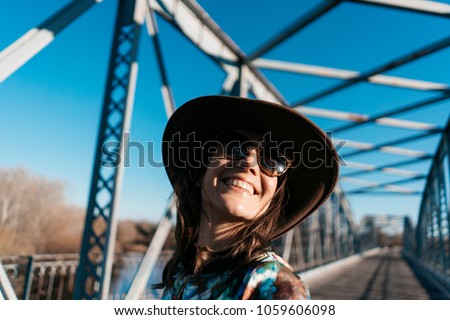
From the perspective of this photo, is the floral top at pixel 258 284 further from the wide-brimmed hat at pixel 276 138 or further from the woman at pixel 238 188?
the wide-brimmed hat at pixel 276 138

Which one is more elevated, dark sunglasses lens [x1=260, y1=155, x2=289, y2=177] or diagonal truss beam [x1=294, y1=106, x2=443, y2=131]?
diagonal truss beam [x1=294, y1=106, x2=443, y2=131]

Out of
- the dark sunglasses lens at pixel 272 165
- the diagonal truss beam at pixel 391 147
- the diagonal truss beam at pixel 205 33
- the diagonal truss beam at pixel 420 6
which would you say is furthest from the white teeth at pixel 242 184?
the diagonal truss beam at pixel 391 147

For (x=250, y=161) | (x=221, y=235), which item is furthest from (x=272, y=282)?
(x=250, y=161)

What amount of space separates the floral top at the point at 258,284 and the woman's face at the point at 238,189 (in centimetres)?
26

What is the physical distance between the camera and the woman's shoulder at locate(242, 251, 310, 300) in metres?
0.82

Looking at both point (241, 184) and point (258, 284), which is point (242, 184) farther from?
point (258, 284)

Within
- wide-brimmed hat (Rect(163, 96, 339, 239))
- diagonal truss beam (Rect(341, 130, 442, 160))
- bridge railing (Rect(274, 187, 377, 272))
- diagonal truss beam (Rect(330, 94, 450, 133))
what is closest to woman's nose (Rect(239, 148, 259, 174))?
wide-brimmed hat (Rect(163, 96, 339, 239))

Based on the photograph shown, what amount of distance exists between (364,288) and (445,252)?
11.1 ft

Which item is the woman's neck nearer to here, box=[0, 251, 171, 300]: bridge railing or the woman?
the woman

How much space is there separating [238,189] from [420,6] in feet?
13.2

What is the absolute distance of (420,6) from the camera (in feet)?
12.3
